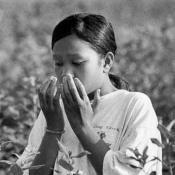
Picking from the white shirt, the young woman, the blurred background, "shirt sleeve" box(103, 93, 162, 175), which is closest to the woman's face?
the young woman

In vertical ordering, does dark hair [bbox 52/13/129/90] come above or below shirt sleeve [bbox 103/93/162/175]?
above

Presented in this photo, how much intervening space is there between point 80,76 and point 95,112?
197 millimetres

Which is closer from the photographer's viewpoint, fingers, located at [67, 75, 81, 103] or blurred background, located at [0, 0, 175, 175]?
fingers, located at [67, 75, 81, 103]

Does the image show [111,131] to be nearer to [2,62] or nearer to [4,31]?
[2,62]

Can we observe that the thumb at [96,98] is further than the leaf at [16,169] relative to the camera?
Yes

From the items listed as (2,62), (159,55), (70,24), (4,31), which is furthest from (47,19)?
(70,24)

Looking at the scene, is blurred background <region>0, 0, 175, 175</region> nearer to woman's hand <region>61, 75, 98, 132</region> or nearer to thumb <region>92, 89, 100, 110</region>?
woman's hand <region>61, 75, 98, 132</region>

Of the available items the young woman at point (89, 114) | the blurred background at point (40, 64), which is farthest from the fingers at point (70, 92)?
the blurred background at point (40, 64)

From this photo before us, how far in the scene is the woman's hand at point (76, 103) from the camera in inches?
142

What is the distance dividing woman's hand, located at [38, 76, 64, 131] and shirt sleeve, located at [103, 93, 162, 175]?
331mm

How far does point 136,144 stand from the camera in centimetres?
354

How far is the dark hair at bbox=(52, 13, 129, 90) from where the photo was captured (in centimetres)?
392

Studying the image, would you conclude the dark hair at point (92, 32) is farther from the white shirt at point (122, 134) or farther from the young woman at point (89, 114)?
the white shirt at point (122, 134)

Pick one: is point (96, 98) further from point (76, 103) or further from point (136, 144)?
point (136, 144)
